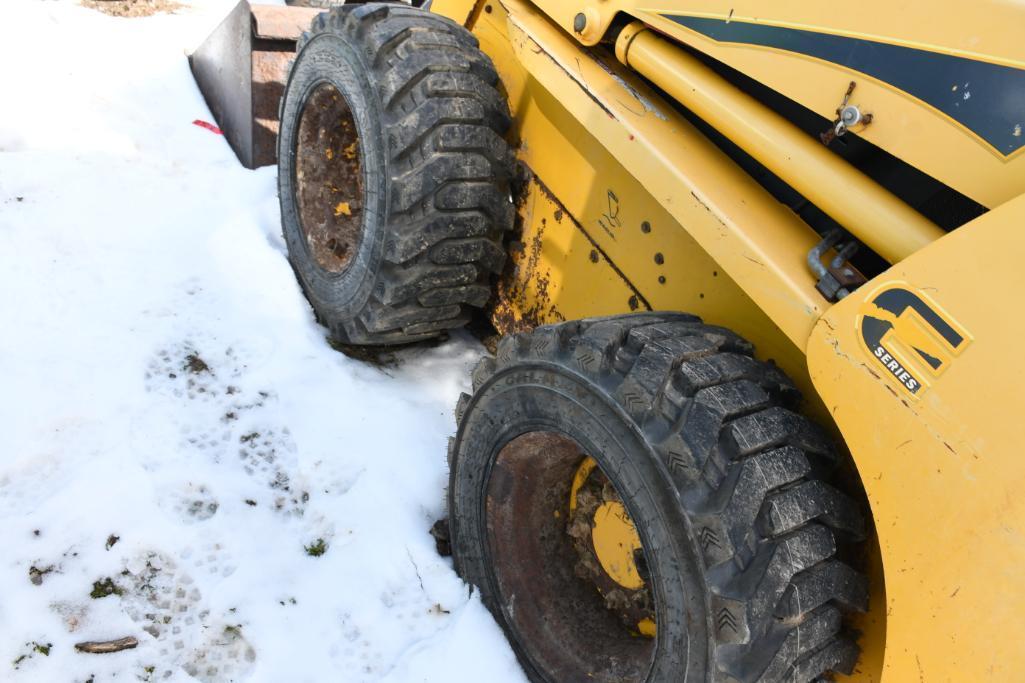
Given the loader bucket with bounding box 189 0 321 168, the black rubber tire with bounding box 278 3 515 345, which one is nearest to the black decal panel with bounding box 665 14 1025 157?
the black rubber tire with bounding box 278 3 515 345

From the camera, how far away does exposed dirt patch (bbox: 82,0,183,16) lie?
20.0ft

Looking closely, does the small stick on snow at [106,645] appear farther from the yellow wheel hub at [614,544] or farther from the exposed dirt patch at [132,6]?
the exposed dirt patch at [132,6]

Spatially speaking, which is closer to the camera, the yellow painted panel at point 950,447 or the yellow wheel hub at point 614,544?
the yellow painted panel at point 950,447

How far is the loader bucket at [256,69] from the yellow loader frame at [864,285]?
2214mm

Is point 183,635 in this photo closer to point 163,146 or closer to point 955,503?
point 955,503

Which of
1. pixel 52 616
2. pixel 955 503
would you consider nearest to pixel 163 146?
pixel 52 616

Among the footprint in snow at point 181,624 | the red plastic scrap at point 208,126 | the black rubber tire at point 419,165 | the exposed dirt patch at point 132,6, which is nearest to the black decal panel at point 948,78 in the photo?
the black rubber tire at point 419,165

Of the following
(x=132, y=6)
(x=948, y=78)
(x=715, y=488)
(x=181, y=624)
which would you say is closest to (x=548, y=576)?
(x=715, y=488)

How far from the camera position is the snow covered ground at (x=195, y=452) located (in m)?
2.17

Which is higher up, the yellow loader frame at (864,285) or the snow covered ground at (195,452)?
the yellow loader frame at (864,285)

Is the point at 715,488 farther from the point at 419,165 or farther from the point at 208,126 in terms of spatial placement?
the point at 208,126

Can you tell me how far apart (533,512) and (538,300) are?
0.89 meters

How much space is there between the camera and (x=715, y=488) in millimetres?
1575

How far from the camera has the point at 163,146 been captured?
447cm
